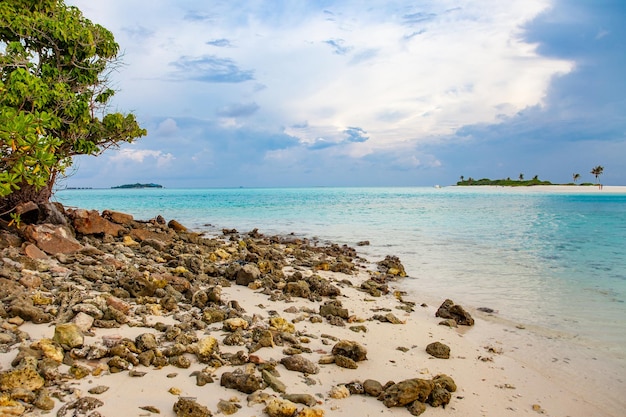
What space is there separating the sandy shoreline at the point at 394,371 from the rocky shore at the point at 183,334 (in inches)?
1.3

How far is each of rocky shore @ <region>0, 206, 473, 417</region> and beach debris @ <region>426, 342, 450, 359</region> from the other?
0.02 m

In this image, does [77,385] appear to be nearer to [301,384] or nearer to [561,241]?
[301,384]

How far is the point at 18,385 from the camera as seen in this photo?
13.0 ft

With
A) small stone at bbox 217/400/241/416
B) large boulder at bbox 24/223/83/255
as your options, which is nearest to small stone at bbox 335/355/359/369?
small stone at bbox 217/400/241/416

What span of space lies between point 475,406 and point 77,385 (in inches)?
163

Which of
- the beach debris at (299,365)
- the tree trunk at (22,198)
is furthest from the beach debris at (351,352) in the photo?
the tree trunk at (22,198)

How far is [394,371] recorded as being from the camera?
17.3 feet

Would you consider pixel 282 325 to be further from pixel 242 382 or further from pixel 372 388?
pixel 372 388

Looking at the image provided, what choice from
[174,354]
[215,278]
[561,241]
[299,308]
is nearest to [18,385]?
[174,354]

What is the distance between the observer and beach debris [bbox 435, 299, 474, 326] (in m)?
7.66

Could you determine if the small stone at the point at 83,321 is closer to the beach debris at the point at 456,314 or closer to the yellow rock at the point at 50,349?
the yellow rock at the point at 50,349

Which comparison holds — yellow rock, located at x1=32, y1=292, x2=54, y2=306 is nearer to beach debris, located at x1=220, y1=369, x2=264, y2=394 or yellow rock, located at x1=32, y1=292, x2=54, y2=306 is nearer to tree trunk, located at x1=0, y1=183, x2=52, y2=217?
Answer: beach debris, located at x1=220, y1=369, x2=264, y2=394

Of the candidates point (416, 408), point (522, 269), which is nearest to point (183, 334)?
point (416, 408)

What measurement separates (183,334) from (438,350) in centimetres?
347
